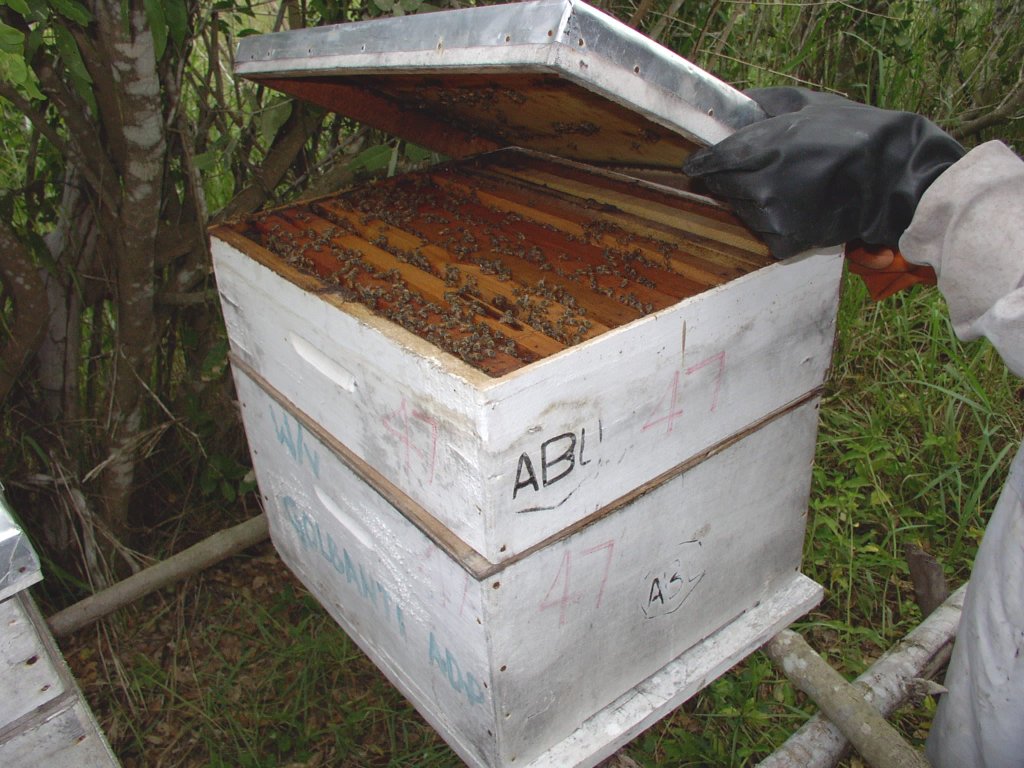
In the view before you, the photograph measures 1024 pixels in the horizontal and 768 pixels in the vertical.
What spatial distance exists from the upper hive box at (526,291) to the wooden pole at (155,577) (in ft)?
2.09

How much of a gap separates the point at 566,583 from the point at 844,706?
0.66 metres

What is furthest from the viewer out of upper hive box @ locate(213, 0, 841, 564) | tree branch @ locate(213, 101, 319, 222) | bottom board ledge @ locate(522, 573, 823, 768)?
tree branch @ locate(213, 101, 319, 222)

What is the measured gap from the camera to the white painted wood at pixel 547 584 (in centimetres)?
A: 114

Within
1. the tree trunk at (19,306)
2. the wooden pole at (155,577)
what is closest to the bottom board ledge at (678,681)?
the wooden pole at (155,577)

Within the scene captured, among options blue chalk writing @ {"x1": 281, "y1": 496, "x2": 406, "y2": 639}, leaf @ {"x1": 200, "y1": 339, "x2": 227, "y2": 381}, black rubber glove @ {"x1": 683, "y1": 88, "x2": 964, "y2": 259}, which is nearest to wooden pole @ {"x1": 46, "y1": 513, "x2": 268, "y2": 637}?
blue chalk writing @ {"x1": 281, "y1": 496, "x2": 406, "y2": 639}

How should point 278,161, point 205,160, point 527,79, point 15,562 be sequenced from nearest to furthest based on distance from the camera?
1. point 15,562
2. point 527,79
3. point 205,160
4. point 278,161

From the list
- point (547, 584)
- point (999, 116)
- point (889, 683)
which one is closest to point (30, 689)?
point (547, 584)

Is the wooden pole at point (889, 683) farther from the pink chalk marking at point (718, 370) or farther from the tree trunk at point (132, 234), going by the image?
the tree trunk at point (132, 234)

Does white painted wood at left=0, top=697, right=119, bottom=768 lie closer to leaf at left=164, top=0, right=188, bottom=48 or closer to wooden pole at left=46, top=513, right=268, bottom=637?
wooden pole at left=46, top=513, right=268, bottom=637

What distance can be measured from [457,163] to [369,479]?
30.7 inches

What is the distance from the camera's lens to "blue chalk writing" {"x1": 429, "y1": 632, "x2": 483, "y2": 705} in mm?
1195

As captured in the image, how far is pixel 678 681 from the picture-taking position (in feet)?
4.64

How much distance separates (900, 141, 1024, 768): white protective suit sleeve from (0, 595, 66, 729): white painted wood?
117 cm

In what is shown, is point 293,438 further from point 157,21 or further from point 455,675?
point 157,21
